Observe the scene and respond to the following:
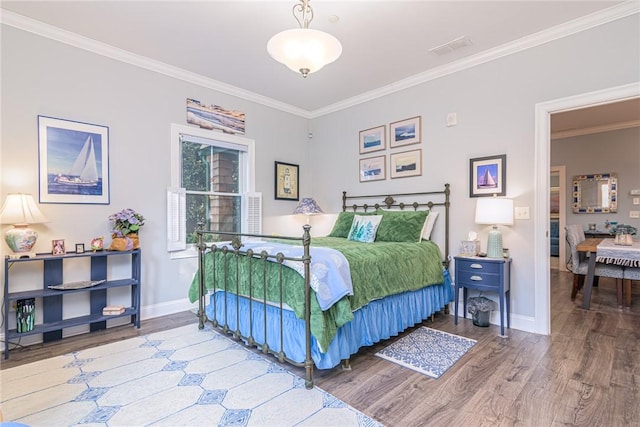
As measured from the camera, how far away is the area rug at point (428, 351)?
2312 millimetres

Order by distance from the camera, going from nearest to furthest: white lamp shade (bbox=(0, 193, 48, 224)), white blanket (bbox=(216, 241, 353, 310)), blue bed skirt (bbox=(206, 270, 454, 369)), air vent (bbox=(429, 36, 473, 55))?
white blanket (bbox=(216, 241, 353, 310))
blue bed skirt (bbox=(206, 270, 454, 369))
white lamp shade (bbox=(0, 193, 48, 224))
air vent (bbox=(429, 36, 473, 55))

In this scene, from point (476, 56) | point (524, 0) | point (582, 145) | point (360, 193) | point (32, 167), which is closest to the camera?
point (524, 0)

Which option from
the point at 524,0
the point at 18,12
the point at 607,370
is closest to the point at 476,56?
the point at 524,0

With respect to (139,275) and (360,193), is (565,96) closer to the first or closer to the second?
(360,193)

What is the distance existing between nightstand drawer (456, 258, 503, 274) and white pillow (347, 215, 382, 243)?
36.9 inches

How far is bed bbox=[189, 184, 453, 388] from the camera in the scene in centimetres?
205

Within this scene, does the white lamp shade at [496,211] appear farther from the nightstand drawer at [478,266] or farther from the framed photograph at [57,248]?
the framed photograph at [57,248]

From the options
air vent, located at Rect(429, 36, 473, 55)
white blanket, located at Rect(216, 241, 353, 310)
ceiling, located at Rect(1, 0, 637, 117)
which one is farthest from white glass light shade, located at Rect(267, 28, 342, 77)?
air vent, located at Rect(429, 36, 473, 55)

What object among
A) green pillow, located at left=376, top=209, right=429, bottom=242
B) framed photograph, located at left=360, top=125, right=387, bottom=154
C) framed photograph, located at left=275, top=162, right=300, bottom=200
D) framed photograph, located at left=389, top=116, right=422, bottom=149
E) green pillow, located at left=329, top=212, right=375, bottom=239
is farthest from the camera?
framed photograph, located at left=275, top=162, right=300, bottom=200

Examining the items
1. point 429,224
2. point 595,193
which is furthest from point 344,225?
point 595,193

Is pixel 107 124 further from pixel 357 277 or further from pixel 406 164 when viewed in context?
pixel 406 164

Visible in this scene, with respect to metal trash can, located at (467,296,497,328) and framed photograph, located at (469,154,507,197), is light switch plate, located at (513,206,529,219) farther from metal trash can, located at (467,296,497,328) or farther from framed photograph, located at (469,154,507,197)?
metal trash can, located at (467,296,497,328)

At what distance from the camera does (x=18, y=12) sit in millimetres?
2602

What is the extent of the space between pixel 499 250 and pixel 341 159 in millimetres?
2555
